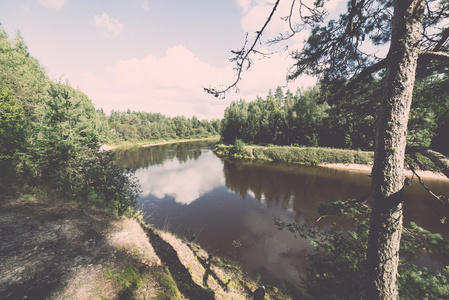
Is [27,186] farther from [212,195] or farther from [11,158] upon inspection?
[212,195]

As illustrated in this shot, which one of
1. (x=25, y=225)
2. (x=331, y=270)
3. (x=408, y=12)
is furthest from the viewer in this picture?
(x=25, y=225)

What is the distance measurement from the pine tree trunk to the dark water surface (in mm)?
6174

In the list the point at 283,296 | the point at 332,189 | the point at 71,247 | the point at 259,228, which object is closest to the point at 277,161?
the point at 332,189

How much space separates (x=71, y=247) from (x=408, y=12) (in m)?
8.75

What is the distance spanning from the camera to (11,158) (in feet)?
31.9

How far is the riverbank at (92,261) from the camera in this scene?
3.50 m

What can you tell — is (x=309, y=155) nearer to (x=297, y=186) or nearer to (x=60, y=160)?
(x=297, y=186)

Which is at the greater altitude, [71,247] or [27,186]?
[27,186]

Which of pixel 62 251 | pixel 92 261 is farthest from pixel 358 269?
pixel 62 251

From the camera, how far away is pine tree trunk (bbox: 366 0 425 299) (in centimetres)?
201

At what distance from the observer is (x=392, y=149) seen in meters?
2.09

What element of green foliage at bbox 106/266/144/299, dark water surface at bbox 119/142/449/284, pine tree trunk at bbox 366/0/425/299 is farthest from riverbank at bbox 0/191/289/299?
pine tree trunk at bbox 366/0/425/299

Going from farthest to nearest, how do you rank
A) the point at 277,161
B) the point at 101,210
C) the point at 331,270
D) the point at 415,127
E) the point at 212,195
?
1. the point at 277,161
2. the point at 212,195
3. the point at 101,210
4. the point at 331,270
5. the point at 415,127

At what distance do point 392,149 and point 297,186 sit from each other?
60.3 ft
